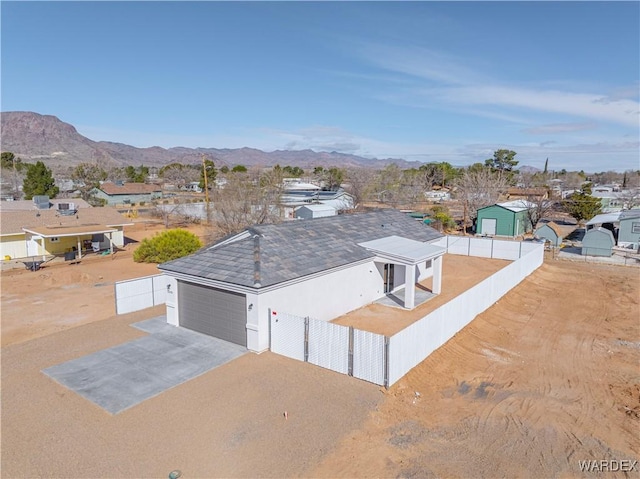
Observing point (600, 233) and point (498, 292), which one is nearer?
point (498, 292)

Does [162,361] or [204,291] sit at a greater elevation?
[204,291]

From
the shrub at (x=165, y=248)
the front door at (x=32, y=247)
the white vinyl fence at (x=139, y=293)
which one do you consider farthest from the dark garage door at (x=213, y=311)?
the front door at (x=32, y=247)

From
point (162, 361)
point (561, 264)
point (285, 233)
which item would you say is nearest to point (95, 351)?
point (162, 361)

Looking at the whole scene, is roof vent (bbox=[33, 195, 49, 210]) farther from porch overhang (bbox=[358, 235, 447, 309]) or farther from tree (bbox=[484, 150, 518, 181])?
tree (bbox=[484, 150, 518, 181])

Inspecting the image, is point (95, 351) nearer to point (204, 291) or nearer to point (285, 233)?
point (204, 291)

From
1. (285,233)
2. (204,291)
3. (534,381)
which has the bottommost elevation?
(534,381)

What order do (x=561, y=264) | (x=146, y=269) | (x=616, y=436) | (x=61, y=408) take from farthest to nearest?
(x=561, y=264)
(x=146, y=269)
(x=61, y=408)
(x=616, y=436)
